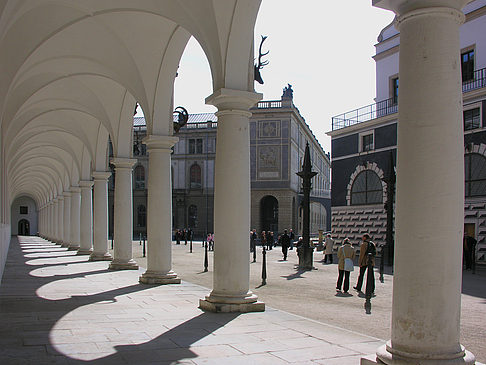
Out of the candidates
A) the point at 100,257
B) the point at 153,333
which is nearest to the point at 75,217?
the point at 100,257

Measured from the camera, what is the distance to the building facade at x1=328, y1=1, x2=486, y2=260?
2291cm

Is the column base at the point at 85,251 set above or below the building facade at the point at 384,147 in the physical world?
below

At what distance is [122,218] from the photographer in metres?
16.6

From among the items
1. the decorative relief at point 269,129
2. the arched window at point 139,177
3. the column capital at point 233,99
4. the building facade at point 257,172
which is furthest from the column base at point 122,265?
the arched window at point 139,177

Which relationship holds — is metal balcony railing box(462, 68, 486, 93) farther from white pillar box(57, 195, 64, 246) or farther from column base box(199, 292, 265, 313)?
white pillar box(57, 195, 64, 246)

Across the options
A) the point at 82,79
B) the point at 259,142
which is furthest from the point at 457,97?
the point at 259,142

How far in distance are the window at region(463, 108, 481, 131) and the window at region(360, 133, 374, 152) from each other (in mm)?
6909

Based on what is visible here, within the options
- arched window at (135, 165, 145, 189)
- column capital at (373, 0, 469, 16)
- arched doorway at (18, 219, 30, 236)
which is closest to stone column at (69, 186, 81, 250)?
column capital at (373, 0, 469, 16)

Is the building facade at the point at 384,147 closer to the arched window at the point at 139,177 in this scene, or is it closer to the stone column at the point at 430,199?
the stone column at the point at 430,199

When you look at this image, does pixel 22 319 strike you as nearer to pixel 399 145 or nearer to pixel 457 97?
pixel 399 145

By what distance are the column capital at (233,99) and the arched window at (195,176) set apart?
5168 cm

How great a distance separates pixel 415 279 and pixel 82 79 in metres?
15.2

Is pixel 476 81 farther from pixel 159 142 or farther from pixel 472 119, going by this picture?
pixel 159 142

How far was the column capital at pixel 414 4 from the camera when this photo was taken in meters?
4.82
